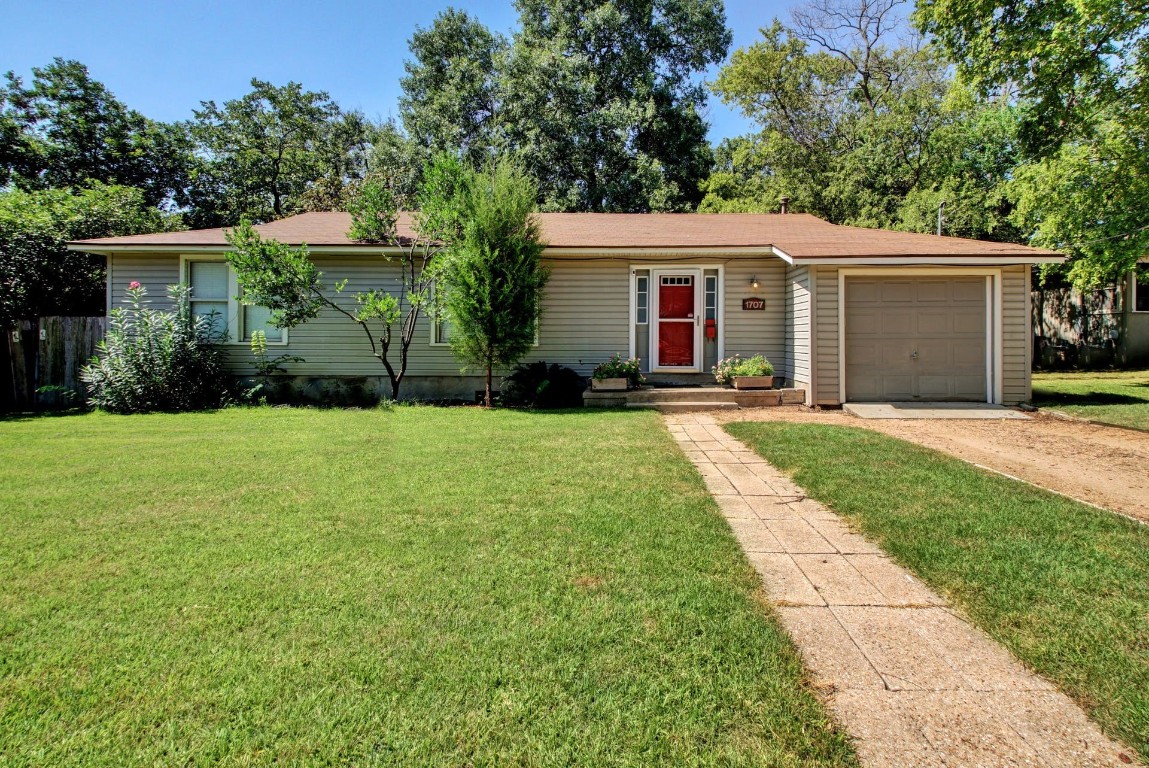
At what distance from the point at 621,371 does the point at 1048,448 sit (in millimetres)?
5610

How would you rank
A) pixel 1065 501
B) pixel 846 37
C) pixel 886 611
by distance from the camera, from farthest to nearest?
1. pixel 846 37
2. pixel 1065 501
3. pixel 886 611

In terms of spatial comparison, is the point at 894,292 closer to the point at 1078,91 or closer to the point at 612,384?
the point at 612,384

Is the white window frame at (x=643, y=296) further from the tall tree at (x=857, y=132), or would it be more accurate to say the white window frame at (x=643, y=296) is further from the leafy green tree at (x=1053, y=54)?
Result: the tall tree at (x=857, y=132)

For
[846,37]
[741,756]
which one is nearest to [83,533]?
[741,756]

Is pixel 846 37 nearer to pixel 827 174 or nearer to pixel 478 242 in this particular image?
pixel 827 174

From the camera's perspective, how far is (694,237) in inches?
432

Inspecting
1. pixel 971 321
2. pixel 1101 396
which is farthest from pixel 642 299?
pixel 1101 396

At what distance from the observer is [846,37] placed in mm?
23250

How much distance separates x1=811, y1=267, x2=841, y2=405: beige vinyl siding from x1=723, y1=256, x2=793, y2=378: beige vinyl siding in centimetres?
134

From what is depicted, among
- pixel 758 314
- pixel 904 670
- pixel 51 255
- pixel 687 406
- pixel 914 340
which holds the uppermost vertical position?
pixel 51 255

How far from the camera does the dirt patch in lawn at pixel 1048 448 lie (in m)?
4.60

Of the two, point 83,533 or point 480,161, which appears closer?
point 83,533

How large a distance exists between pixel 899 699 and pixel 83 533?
14.4 ft

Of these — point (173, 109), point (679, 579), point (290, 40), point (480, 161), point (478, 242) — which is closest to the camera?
point (679, 579)
